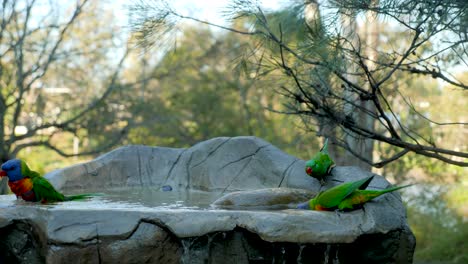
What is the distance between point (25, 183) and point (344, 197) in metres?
2.05

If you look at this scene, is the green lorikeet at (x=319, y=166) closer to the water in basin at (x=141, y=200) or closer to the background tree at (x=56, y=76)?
the water in basin at (x=141, y=200)

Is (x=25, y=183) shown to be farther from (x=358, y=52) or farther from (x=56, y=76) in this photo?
(x=56, y=76)

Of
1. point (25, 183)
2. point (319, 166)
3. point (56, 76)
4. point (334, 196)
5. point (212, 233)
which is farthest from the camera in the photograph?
point (56, 76)

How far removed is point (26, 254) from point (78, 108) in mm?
7141

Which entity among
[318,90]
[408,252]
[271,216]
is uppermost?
[318,90]

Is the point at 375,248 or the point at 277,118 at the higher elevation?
the point at 277,118

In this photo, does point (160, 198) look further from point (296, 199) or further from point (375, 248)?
point (375, 248)

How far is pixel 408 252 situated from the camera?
162 inches

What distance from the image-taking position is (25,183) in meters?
4.38

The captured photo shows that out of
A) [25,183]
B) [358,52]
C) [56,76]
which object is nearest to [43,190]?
[25,183]

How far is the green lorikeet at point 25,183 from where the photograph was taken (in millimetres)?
4375

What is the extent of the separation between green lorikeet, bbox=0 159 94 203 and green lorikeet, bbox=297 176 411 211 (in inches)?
68.1

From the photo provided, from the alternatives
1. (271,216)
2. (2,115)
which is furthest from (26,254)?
(2,115)

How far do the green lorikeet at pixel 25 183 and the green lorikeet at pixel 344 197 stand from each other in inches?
68.1
